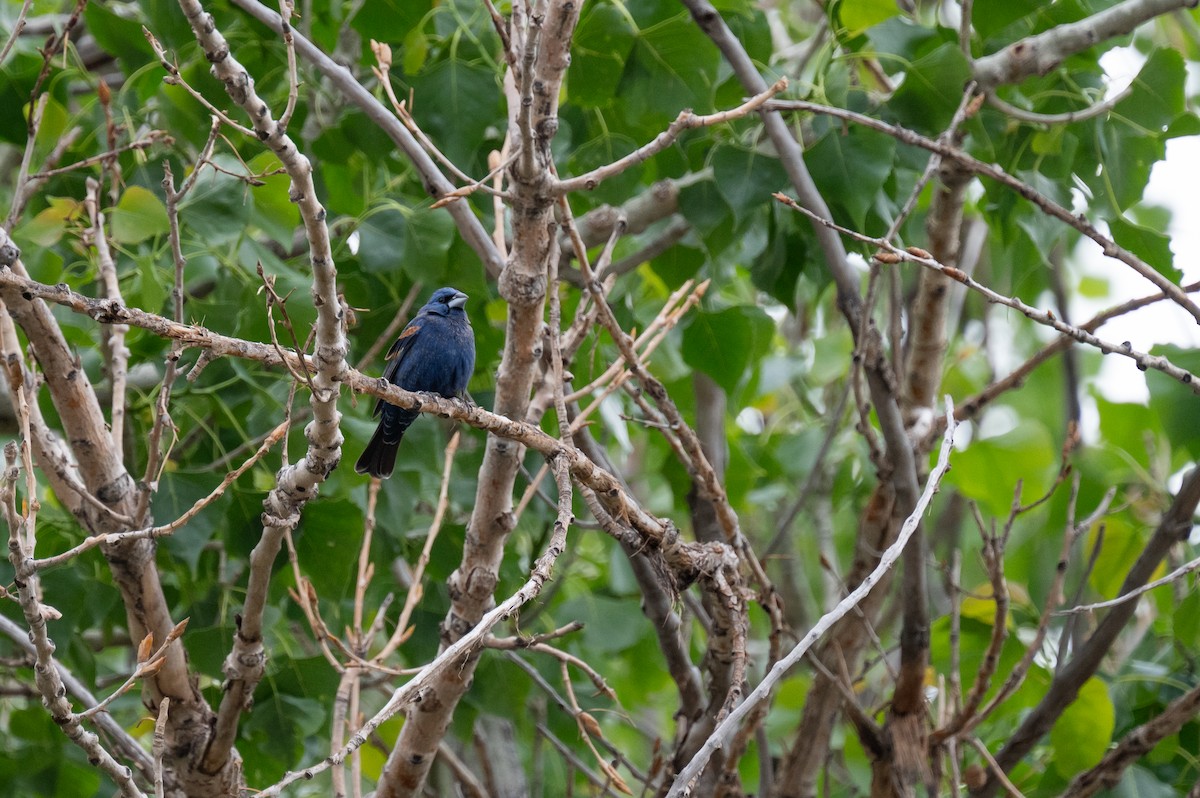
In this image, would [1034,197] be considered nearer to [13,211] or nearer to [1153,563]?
[1153,563]

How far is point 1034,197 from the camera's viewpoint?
9.05ft

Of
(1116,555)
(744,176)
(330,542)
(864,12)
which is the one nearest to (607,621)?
(330,542)

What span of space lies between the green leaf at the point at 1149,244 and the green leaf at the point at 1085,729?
1.32 m

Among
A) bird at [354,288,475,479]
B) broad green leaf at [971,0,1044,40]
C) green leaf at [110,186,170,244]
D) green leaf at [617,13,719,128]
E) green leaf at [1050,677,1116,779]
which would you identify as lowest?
green leaf at [1050,677,1116,779]

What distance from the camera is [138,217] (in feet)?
→ 10.4

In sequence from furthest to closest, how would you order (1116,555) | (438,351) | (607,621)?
(607,621) → (1116,555) → (438,351)

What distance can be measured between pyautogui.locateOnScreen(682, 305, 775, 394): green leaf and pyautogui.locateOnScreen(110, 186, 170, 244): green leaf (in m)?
1.69

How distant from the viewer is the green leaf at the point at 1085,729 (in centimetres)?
367

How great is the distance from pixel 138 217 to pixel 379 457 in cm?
97

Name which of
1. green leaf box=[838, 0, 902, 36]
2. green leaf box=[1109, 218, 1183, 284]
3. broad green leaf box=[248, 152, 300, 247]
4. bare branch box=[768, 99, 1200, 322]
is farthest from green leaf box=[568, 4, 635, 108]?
green leaf box=[1109, 218, 1183, 284]

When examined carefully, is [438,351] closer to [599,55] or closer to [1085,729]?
[599,55]

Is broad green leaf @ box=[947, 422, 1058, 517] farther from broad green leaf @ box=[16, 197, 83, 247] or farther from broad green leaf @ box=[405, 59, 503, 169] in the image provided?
broad green leaf @ box=[16, 197, 83, 247]

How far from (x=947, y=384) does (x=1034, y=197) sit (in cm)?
314

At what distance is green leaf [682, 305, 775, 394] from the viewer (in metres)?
3.84
